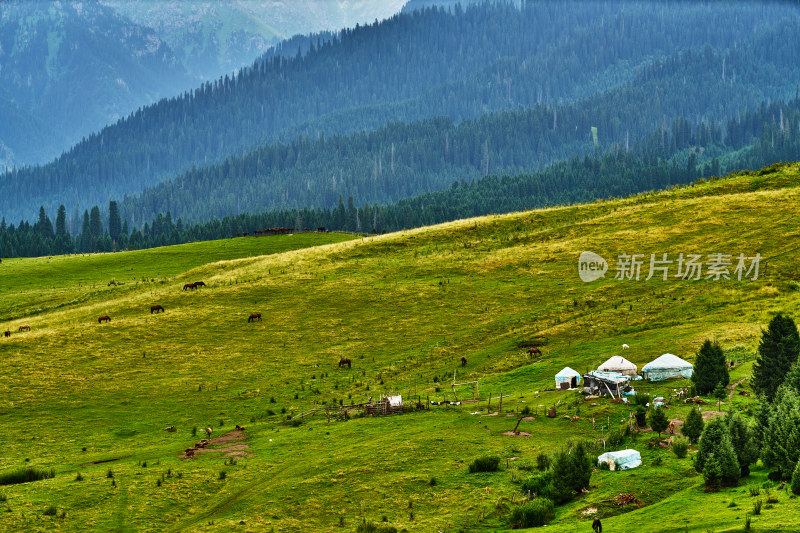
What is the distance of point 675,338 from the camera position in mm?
65812

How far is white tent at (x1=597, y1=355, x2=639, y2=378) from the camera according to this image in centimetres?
5822

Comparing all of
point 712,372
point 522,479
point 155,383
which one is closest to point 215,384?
point 155,383

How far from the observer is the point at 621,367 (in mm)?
58281

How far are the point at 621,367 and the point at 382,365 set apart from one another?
73.6ft

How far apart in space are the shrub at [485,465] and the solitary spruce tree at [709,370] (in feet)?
54.5

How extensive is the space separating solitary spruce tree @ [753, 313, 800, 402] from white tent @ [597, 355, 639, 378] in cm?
952

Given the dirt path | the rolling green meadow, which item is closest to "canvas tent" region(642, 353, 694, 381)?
the rolling green meadow

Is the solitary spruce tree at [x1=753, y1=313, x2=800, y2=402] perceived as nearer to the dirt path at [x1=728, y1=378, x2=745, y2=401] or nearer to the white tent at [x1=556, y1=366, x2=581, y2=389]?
the dirt path at [x1=728, y1=378, x2=745, y2=401]

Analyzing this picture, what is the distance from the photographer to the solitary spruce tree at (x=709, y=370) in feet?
175

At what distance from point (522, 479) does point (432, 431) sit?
33.8 feet

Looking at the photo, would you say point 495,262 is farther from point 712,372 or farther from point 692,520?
point 692,520

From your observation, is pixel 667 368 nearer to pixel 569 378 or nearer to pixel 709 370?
pixel 709 370

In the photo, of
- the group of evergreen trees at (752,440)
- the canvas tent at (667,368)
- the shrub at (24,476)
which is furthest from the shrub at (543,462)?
the shrub at (24,476)

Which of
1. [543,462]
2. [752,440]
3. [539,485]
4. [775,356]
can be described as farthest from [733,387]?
[539,485]
